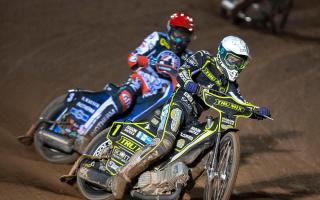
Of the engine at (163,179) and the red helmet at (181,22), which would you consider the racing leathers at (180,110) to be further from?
the red helmet at (181,22)

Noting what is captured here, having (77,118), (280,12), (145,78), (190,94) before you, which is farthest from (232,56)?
(280,12)

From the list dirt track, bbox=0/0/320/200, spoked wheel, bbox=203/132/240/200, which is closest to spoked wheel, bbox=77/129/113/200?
dirt track, bbox=0/0/320/200

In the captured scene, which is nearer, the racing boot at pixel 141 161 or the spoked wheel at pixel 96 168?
the racing boot at pixel 141 161

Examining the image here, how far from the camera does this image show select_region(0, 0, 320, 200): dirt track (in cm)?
842

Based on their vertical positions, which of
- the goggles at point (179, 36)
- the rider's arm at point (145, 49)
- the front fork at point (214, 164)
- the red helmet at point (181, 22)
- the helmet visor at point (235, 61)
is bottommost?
the front fork at point (214, 164)

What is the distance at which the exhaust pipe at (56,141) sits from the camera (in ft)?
28.9

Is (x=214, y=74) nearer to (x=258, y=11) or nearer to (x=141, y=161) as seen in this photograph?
(x=141, y=161)

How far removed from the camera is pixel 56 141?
8.91m

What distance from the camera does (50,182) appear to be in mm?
7594

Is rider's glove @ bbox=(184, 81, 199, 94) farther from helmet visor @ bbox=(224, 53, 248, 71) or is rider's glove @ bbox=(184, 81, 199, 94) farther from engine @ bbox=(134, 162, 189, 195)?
engine @ bbox=(134, 162, 189, 195)

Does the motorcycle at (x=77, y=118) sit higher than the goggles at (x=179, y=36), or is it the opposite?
the goggles at (x=179, y=36)

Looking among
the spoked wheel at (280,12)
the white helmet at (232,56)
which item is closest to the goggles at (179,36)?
the white helmet at (232,56)

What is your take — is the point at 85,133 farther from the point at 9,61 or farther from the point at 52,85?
the point at 9,61

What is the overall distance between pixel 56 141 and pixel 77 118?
47 centimetres
